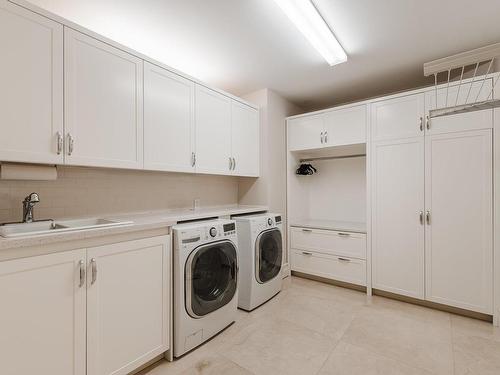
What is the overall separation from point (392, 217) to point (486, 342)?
1221 millimetres

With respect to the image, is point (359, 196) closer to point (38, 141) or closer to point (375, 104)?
point (375, 104)

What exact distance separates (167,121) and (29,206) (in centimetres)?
→ 116

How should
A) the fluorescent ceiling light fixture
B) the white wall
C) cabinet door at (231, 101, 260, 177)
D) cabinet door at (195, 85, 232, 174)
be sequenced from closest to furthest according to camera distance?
the fluorescent ceiling light fixture → cabinet door at (195, 85, 232, 174) → cabinet door at (231, 101, 260, 177) → the white wall

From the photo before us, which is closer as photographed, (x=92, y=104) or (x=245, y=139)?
(x=92, y=104)

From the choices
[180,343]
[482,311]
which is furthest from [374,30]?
[180,343]

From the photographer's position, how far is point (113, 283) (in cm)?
151

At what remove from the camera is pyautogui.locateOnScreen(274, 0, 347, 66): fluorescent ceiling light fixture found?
5.60 ft

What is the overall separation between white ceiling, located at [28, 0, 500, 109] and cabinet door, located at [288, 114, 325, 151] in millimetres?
536

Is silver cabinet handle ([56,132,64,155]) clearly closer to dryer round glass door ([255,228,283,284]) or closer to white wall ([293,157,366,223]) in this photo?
dryer round glass door ([255,228,283,284])

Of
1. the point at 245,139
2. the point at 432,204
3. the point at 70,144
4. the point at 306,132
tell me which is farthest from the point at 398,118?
the point at 70,144

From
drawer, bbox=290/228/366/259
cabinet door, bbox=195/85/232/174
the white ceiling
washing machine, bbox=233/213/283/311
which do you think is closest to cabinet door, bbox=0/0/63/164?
the white ceiling

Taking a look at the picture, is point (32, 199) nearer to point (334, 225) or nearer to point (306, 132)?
point (306, 132)

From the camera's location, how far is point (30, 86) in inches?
56.6

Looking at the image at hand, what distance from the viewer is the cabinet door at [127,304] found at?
143cm
